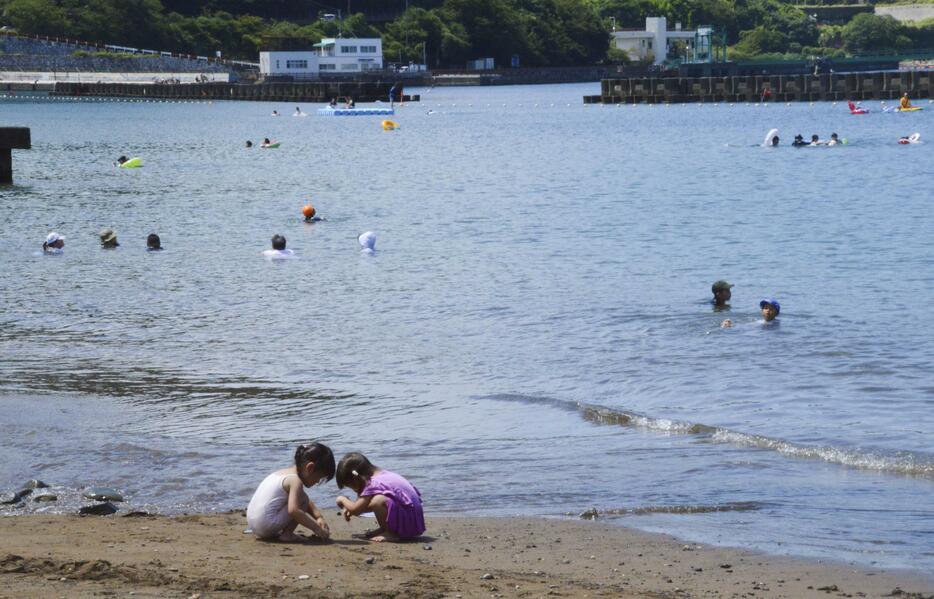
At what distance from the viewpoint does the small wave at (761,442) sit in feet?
42.9

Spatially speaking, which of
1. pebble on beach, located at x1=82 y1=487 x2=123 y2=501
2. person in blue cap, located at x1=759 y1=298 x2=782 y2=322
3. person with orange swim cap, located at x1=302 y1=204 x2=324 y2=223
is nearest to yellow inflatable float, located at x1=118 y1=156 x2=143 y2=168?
person with orange swim cap, located at x1=302 y1=204 x2=324 y2=223

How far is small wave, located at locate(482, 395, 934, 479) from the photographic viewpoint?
42.9 ft

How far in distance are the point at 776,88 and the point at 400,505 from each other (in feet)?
435

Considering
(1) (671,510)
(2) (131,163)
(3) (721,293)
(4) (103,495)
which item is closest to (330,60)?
(2) (131,163)

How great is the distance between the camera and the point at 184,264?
30.9 meters

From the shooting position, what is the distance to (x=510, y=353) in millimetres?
19969

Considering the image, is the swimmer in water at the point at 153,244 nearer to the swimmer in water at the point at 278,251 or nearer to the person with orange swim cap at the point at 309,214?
the swimmer in water at the point at 278,251

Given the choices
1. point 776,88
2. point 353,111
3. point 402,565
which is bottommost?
point 402,565

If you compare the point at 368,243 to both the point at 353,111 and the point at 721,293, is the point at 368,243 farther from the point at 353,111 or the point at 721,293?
the point at 353,111

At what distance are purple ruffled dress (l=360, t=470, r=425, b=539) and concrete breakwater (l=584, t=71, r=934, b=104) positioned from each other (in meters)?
126

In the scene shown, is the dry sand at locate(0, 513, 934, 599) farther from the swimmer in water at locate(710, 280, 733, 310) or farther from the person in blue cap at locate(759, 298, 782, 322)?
the swimmer in water at locate(710, 280, 733, 310)

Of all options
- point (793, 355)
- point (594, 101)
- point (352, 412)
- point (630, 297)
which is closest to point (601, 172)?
point (630, 297)

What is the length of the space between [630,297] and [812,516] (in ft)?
45.6

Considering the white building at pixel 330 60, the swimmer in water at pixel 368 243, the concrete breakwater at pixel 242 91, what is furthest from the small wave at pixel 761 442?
the white building at pixel 330 60
